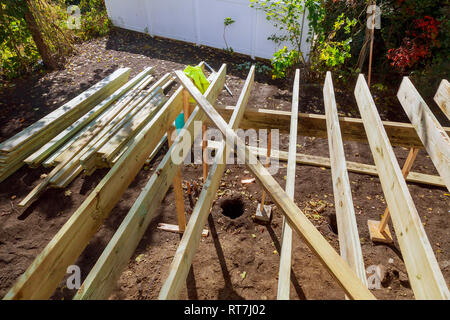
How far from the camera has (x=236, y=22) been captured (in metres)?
10.2

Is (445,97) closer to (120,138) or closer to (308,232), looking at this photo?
(308,232)

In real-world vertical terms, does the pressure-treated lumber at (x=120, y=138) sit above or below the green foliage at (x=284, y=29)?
below

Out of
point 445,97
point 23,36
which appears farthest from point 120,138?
point 23,36

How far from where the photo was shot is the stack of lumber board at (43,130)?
5.56 m

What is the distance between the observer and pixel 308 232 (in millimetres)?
1907

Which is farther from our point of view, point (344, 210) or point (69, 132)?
point (69, 132)

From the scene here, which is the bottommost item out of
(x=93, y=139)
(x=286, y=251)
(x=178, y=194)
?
(x=93, y=139)

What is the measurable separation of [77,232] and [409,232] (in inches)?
82.6

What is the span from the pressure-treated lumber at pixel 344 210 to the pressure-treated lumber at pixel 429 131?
2.07 feet

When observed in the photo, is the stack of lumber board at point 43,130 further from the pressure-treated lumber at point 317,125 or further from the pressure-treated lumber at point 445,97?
the pressure-treated lumber at point 445,97

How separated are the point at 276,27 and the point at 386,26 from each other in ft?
11.1

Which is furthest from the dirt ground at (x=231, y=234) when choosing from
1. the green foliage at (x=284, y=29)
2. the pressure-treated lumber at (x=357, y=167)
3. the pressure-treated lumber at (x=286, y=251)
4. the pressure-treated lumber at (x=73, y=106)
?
the green foliage at (x=284, y=29)
